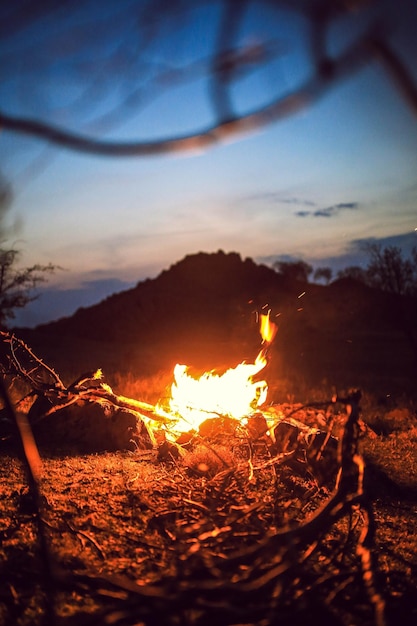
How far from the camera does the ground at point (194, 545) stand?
258cm

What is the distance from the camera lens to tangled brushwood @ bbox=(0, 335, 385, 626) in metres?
2.37

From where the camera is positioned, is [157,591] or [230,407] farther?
[230,407]

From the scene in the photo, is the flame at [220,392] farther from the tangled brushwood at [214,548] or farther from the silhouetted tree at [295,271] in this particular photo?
the silhouetted tree at [295,271]

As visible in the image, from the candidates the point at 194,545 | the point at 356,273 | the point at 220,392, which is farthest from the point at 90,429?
the point at 356,273

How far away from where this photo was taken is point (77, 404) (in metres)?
5.86

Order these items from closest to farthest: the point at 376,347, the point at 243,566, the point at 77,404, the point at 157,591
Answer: the point at 157,591
the point at 243,566
the point at 77,404
the point at 376,347

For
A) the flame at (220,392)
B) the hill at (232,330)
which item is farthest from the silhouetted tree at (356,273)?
the flame at (220,392)

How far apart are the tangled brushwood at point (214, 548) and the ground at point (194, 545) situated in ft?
0.04

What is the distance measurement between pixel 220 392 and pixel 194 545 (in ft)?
7.16

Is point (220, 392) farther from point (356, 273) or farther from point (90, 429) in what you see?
point (356, 273)

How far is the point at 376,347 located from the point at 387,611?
26.4m

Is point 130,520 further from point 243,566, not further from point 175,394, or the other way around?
point 175,394

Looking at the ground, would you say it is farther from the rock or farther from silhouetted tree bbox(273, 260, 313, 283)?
silhouetted tree bbox(273, 260, 313, 283)

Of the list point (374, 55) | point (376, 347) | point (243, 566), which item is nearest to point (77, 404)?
point (243, 566)
